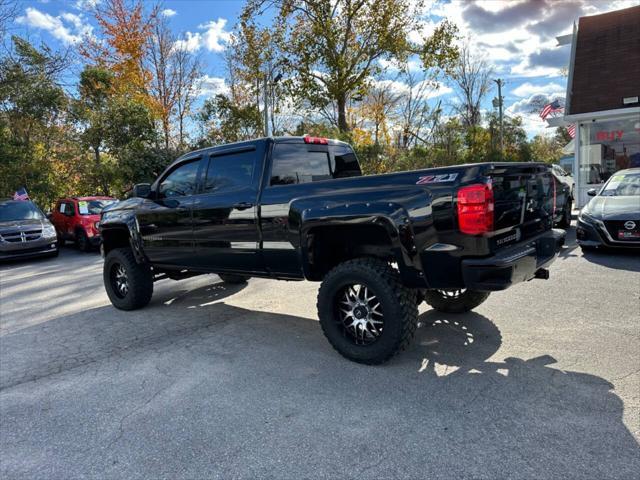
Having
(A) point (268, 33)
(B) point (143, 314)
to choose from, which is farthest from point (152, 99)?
(B) point (143, 314)

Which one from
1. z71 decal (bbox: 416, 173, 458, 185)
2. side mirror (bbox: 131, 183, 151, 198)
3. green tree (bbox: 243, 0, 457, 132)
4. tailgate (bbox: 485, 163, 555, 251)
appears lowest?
tailgate (bbox: 485, 163, 555, 251)

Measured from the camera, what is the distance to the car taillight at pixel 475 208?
3174 mm

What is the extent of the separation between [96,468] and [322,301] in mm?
2051

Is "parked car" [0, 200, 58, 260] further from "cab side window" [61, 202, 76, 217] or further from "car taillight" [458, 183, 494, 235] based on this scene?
"car taillight" [458, 183, 494, 235]

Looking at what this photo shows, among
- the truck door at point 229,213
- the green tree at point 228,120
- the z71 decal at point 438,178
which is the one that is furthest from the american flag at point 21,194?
the z71 decal at point 438,178

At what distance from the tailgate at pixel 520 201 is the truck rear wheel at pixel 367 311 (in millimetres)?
827

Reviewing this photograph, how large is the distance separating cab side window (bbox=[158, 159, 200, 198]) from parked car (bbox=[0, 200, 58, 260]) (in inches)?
309

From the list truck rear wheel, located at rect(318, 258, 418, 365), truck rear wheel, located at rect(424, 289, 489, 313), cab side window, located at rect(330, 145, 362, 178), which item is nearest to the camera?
truck rear wheel, located at rect(318, 258, 418, 365)

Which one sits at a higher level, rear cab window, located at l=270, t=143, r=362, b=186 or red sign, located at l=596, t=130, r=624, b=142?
red sign, located at l=596, t=130, r=624, b=142

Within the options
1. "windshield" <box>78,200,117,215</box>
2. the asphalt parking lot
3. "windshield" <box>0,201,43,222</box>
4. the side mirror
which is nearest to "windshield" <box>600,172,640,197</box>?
the asphalt parking lot

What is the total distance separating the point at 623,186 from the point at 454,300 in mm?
5751

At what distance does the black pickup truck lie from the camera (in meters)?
3.28

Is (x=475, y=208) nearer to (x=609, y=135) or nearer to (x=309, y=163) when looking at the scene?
(x=309, y=163)

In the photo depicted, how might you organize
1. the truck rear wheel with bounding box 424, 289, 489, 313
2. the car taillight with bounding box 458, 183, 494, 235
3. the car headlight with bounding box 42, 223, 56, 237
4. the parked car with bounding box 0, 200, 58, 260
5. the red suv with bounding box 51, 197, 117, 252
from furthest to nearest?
the red suv with bounding box 51, 197, 117, 252 < the car headlight with bounding box 42, 223, 56, 237 < the parked car with bounding box 0, 200, 58, 260 < the truck rear wheel with bounding box 424, 289, 489, 313 < the car taillight with bounding box 458, 183, 494, 235
